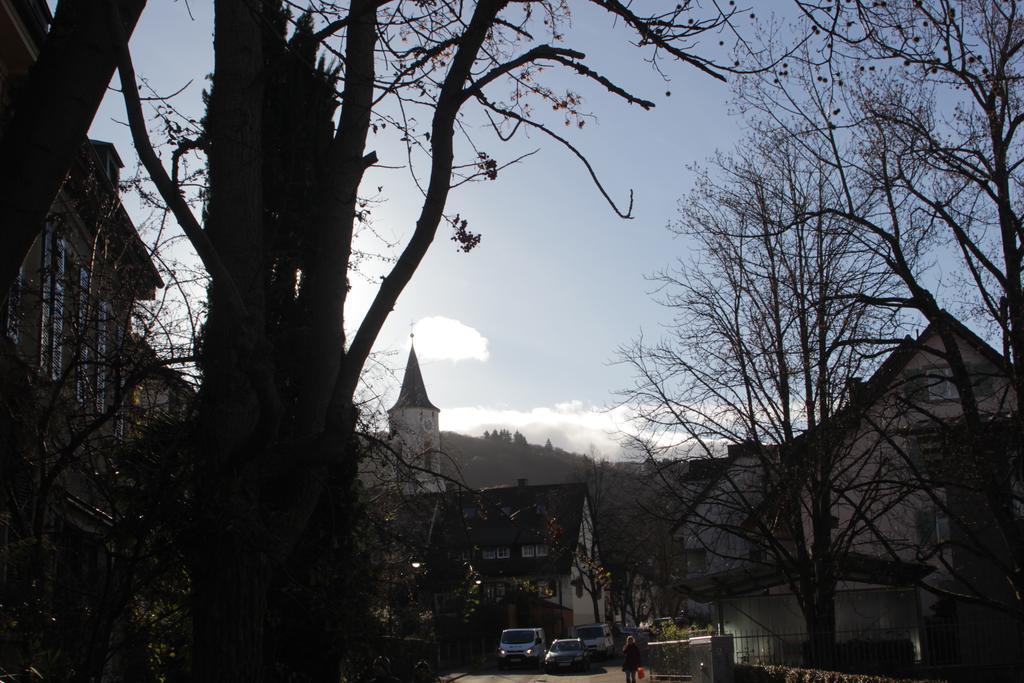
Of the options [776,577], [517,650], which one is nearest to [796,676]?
[776,577]

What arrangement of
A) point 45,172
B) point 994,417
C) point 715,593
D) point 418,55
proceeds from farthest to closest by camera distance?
point 715,593 → point 994,417 → point 418,55 → point 45,172

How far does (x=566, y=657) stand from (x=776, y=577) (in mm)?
17861

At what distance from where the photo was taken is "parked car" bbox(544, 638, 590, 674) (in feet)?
141

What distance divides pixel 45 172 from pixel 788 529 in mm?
21531

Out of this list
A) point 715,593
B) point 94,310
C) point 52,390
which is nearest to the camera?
point 52,390

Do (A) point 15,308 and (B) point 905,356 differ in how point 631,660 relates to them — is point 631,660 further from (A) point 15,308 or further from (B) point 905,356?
(A) point 15,308

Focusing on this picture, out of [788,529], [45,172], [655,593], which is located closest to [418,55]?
[45,172]

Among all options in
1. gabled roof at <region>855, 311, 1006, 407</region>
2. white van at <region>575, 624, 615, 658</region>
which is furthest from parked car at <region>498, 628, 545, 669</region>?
gabled roof at <region>855, 311, 1006, 407</region>

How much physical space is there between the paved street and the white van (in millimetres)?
1457

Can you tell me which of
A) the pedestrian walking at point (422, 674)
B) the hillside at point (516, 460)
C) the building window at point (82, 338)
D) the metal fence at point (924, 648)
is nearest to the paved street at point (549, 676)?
the metal fence at point (924, 648)

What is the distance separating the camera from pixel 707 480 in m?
24.5

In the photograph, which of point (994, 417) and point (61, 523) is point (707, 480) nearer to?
point (994, 417)

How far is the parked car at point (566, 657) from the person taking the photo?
141 feet

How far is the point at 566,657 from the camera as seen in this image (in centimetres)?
4312
